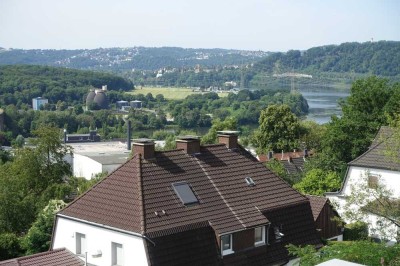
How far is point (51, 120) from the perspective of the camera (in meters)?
151

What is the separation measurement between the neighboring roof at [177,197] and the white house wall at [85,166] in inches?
1640

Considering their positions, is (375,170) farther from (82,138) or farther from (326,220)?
(82,138)

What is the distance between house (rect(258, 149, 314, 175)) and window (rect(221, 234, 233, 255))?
32.5 meters

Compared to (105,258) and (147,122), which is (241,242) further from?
(147,122)

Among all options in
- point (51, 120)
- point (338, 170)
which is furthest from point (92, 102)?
point (338, 170)

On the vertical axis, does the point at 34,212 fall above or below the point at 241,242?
below

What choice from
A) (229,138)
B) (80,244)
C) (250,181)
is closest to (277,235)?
(250,181)

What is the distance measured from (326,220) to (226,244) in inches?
296

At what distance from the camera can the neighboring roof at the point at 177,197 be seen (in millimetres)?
19312

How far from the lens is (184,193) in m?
20.5

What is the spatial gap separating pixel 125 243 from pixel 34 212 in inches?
456

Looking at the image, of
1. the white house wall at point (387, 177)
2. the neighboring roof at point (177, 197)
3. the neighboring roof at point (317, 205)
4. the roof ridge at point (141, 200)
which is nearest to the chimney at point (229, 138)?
the neighboring roof at point (177, 197)

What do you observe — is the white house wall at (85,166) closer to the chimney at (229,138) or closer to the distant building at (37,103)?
the chimney at (229,138)

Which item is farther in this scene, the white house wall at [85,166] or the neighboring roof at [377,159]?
the white house wall at [85,166]
